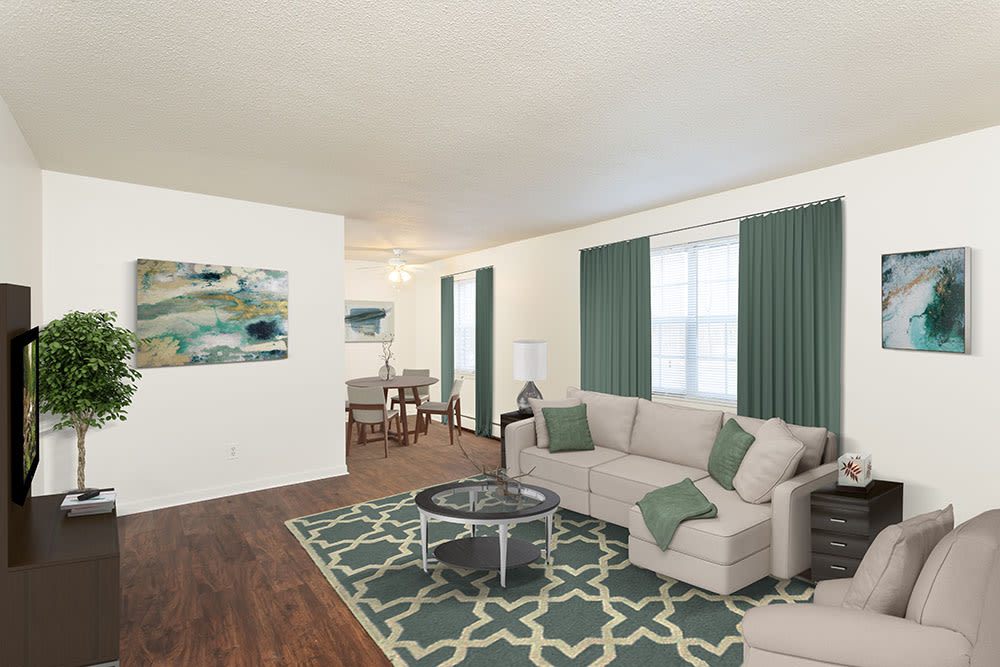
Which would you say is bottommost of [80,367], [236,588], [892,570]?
[236,588]

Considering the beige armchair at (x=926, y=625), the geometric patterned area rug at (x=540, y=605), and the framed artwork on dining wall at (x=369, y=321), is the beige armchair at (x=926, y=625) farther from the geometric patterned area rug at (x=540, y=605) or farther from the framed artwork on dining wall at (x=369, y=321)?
the framed artwork on dining wall at (x=369, y=321)

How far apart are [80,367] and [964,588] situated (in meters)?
4.64

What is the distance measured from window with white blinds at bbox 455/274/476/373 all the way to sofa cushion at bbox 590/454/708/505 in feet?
13.9

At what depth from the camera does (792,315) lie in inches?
169

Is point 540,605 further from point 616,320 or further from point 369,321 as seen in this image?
point 369,321

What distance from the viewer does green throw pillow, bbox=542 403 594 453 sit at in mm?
4875

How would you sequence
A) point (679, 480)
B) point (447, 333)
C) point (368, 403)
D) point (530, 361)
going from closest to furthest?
point (679, 480), point (530, 361), point (368, 403), point (447, 333)

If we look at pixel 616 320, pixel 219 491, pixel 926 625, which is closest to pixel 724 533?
pixel 926 625

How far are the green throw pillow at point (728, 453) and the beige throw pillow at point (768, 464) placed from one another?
0.11 meters

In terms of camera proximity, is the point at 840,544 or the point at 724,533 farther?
the point at 840,544

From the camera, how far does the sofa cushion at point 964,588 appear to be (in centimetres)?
166

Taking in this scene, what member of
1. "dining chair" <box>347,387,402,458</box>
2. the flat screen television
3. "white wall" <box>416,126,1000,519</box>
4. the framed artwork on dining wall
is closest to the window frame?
the framed artwork on dining wall

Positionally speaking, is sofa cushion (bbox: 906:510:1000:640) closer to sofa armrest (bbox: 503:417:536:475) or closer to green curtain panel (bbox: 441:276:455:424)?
sofa armrest (bbox: 503:417:536:475)

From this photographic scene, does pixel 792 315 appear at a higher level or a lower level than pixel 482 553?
higher
